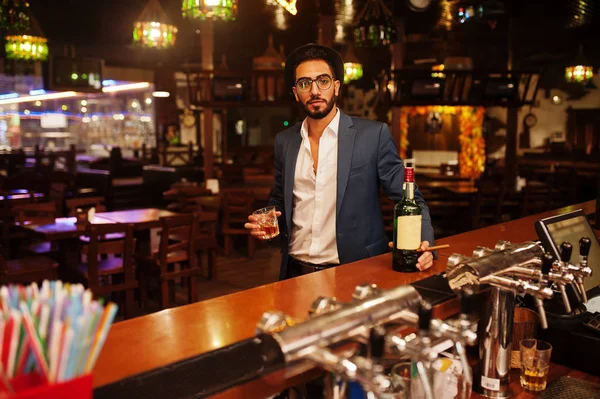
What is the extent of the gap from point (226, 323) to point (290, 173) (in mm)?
1260

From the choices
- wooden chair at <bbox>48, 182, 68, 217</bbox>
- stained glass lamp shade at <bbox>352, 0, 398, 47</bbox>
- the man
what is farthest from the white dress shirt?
wooden chair at <bbox>48, 182, 68, 217</bbox>

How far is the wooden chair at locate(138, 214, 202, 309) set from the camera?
480cm

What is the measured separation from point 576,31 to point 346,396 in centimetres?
1163

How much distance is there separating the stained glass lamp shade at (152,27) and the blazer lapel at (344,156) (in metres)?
4.50

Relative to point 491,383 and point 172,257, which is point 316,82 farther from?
point 172,257

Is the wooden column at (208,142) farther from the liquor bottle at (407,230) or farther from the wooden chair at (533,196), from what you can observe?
the liquor bottle at (407,230)

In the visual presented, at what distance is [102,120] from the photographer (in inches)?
716

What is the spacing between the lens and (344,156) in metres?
2.41

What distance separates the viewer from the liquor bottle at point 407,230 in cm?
180

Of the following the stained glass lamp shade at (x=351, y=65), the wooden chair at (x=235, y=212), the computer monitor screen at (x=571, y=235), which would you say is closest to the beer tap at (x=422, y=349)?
the computer monitor screen at (x=571, y=235)

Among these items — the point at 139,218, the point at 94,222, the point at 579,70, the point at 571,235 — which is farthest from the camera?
the point at 579,70

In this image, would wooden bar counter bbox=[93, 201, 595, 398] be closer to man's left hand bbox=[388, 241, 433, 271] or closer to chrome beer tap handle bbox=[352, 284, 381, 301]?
man's left hand bbox=[388, 241, 433, 271]

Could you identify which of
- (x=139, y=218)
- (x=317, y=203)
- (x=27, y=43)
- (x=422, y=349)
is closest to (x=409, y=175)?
(x=317, y=203)

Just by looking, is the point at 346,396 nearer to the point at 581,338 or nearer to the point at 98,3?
the point at 581,338
